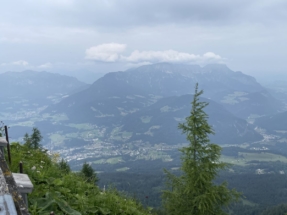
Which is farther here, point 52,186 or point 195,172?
point 195,172

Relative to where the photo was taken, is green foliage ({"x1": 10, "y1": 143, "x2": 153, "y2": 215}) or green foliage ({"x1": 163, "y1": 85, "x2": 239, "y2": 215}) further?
green foliage ({"x1": 163, "y1": 85, "x2": 239, "y2": 215})

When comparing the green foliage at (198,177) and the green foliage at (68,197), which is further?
the green foliage at (198,177)

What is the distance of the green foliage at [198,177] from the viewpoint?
46.0 feet

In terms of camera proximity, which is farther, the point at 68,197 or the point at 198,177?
the point at 198,177

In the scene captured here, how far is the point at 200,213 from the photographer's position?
1375cm

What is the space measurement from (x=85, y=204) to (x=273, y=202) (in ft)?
552

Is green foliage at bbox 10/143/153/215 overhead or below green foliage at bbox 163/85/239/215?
overhead

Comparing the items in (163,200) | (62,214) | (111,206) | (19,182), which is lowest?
(163,200)

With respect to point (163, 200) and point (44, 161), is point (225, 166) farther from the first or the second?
point (44, 161)

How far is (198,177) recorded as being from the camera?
14.0 meters

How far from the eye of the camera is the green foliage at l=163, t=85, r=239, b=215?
14.0 meters

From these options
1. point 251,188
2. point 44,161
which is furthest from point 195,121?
point 251,188

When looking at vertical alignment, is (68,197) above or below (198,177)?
above

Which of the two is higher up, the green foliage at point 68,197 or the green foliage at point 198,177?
the green foliage at point 68,197
